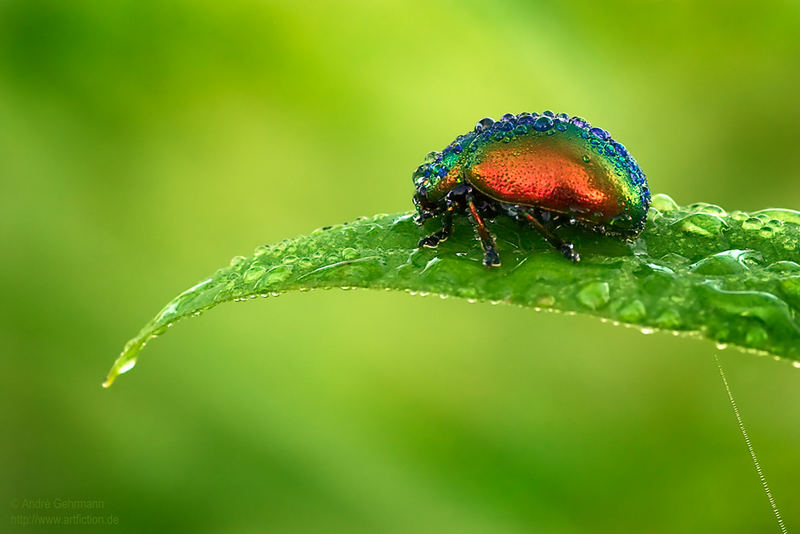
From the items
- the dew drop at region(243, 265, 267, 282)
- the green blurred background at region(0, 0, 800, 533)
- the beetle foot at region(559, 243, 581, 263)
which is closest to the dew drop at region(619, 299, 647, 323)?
the beetle foot at region(559, 243, 581, 263)

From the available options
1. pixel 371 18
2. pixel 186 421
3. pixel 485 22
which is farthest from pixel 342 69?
pixel 186 421

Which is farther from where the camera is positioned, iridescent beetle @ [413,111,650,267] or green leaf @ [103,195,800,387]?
iridescent beetle @ [413,111,650,267]

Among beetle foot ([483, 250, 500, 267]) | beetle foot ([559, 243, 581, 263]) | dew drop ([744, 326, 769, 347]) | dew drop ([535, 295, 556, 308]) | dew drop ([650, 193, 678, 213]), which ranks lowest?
dew drop ([535, 295, 556, 308])

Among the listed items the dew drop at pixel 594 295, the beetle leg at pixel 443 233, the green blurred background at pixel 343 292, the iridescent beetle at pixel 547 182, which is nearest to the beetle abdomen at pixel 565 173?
the iridescent beetle at pixel 547 182

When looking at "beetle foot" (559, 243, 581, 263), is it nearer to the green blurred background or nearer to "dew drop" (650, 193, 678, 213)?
"dew drop" (650, 193, 678, 213)

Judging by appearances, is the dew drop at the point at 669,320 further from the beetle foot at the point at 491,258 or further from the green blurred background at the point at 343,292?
the green blurred background at the point at 343,292

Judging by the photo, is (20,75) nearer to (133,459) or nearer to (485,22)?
(133,459)
